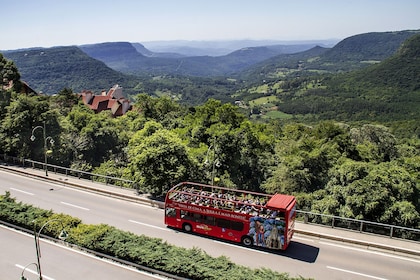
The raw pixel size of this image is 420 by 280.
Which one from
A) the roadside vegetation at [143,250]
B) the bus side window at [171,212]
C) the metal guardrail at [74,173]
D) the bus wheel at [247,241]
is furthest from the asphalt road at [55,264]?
the metal guardrail at [74,173]

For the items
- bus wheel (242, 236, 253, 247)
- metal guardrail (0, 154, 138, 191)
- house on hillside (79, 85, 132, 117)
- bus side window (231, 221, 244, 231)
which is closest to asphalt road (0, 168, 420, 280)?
bus wheel (242, 236, 253, 247)

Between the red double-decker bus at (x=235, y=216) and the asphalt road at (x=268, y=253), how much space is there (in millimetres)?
690

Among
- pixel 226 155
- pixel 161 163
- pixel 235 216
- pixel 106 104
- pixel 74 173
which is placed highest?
pixel 161 163

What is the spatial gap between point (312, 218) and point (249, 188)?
39.7ft

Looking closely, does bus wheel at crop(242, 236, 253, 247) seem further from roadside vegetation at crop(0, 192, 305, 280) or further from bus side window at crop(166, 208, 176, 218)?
bus side window at crop(166, 208, 176, 218)

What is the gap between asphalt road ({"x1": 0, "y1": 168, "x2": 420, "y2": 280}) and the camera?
21.8 m

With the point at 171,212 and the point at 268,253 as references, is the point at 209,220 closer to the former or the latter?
the point at 171,212

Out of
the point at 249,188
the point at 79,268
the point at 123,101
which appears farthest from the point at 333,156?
the point at 123,101

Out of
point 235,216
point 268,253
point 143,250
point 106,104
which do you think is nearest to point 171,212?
point 235,216

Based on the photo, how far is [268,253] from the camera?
79.2 ft

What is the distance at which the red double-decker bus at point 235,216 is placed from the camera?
23547 millimetres

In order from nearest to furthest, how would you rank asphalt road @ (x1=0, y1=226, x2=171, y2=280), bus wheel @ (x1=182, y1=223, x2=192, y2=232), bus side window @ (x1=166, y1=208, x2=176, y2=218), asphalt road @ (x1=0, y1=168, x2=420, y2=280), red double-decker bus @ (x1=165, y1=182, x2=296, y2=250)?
asphalt road @ (x1=0, y1=168, x2=420, y2=280) → asphalt road @ (x1=0, y1=226, x2=171, y2=280) → red double-decker bus @ (x1=165, y1=182, x2=296, y2=250) → bus wheel @ (x1=182, y1=223, x2=192, y2=232) → bus side window @ (x1=166, y1=208, x2=176, y2=218)

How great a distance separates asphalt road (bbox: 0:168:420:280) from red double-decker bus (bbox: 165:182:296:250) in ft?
2.26

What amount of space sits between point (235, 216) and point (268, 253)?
3093 millimetres
